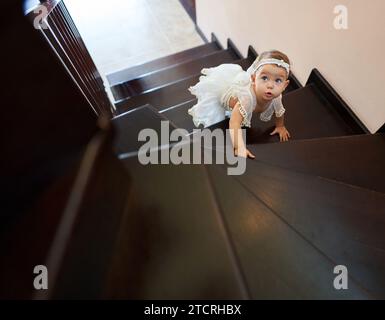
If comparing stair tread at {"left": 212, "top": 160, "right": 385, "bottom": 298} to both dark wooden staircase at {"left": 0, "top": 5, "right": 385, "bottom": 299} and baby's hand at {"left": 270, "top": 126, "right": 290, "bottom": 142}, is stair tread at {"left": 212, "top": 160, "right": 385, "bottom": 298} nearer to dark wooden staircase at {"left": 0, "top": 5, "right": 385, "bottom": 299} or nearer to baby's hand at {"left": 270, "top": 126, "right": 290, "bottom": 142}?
dark wooden staircase at {"left": 0, "top": 5, "right": 385, "bottom": 299}

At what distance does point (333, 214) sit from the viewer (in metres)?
0.83

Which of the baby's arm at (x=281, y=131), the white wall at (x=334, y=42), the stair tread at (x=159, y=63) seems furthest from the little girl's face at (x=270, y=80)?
the stair tread at (x=159, y=63)

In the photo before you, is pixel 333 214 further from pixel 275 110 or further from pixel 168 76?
pixel 168 76

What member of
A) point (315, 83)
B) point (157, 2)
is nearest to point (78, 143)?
point (315, 83)

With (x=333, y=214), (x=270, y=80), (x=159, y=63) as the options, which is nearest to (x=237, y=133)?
(x=270, y=80)

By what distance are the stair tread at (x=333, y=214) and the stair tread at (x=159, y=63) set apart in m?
2.44

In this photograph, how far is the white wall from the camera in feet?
4.13

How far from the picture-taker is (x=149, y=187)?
2.44 feet

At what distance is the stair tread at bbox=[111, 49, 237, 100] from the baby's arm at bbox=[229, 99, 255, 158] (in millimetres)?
1468

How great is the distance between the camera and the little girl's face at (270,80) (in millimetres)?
1301

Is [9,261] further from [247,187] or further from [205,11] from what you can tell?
[205,11]

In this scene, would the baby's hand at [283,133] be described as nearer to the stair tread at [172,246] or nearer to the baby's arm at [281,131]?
the baby's arm at [281,131]

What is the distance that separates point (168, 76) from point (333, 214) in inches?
94.1

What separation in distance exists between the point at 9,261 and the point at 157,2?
173 inches
